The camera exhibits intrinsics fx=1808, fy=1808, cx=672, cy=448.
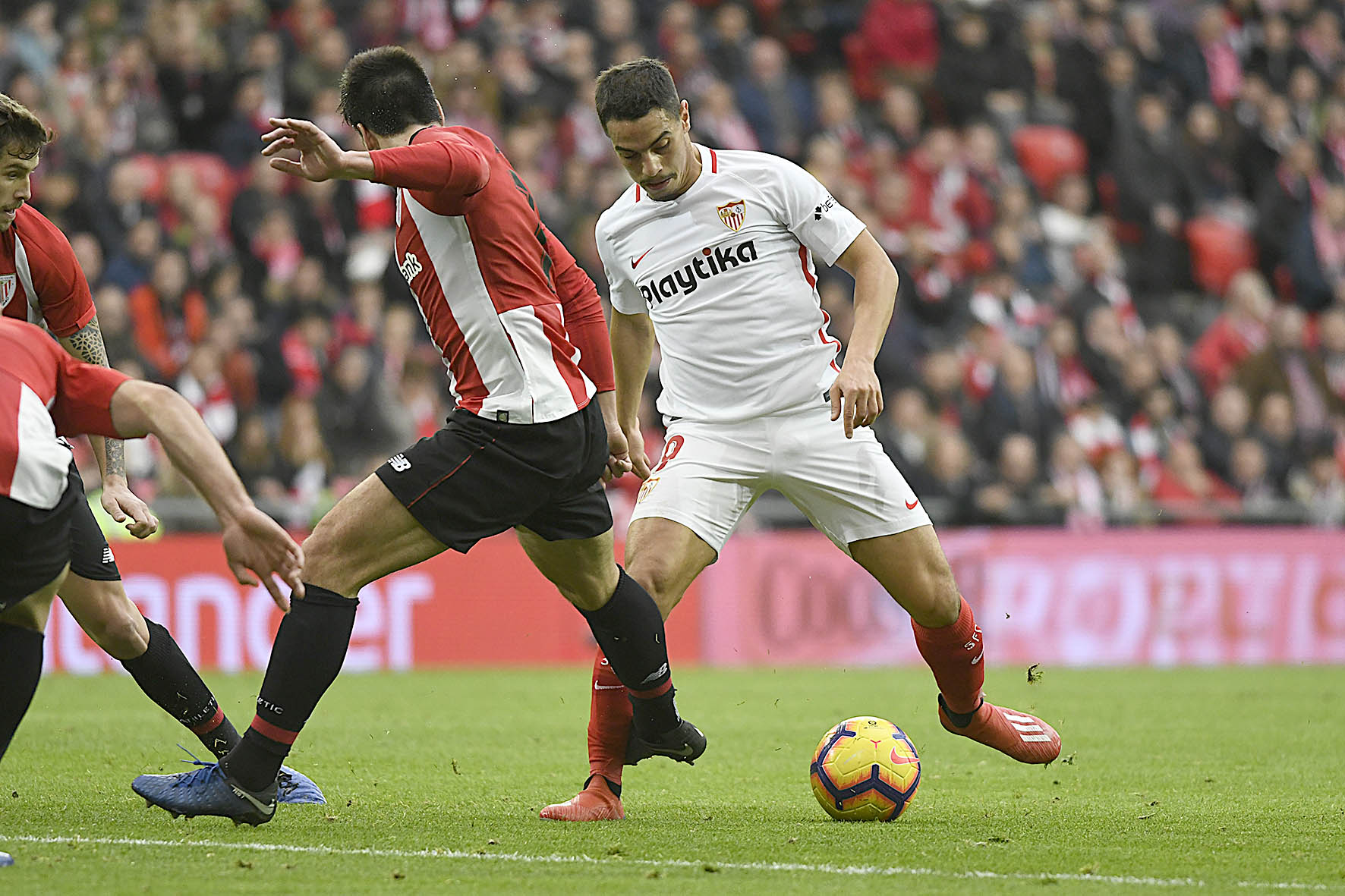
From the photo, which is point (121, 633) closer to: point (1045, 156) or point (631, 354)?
point (631, 354)

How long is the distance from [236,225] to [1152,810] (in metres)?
10.0

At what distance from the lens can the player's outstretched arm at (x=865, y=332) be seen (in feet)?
18.1

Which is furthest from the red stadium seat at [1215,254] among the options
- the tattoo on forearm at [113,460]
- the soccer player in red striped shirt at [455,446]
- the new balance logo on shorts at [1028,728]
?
the tattoo on forearm at [113,460]

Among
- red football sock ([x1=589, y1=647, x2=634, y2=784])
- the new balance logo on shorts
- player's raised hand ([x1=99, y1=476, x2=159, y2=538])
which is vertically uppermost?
player's raised hand ([x1=99, y1=476, x2=159, y2=538])

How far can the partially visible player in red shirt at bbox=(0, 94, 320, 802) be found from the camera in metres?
5.68

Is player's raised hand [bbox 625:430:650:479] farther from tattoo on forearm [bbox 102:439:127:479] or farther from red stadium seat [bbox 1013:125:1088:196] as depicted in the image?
red stadium seat [bbox 1013:125:1088:196]

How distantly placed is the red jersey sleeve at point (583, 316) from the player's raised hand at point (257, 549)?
62.7 inches

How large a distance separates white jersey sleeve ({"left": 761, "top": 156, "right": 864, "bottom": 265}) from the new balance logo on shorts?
1.81 metres

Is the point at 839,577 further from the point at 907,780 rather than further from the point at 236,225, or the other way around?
the point at 907,780

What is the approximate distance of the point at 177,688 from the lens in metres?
5.95

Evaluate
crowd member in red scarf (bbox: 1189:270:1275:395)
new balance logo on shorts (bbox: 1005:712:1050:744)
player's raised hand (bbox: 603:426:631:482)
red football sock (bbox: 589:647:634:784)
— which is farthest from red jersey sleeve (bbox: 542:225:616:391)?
crowd member in red scarf (bbox: 1189:270:1275:395)

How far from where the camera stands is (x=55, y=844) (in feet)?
16.5

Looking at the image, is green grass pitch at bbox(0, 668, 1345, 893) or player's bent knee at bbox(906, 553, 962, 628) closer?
green grass pitch at bbox(0, 668, 1345, 893)

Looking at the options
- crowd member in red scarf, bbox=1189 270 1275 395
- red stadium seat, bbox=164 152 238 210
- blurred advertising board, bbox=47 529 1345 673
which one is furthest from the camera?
crowd member in red scarf, bbox=1189 270 1275 395
